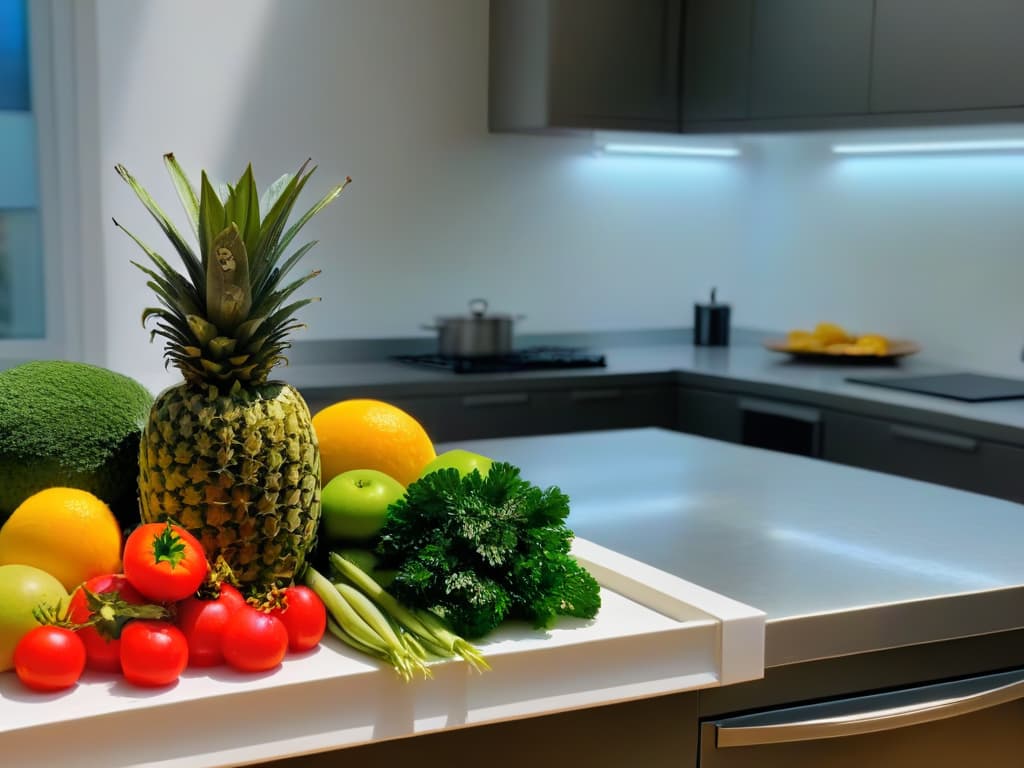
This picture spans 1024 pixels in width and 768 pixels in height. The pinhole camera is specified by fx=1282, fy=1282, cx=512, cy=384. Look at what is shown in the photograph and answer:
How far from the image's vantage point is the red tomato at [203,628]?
98 cm

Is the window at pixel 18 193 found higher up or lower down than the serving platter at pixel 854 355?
higher up

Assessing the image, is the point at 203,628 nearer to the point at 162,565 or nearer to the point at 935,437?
the point at 162,565

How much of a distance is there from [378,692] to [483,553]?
0.48 ft

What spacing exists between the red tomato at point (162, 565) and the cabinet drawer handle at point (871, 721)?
51 cm

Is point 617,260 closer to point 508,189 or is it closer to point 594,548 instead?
point 508,189

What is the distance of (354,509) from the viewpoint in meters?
1.16

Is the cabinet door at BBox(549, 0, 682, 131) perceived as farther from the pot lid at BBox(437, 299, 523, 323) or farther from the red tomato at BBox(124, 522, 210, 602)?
the red tomato at BBox(124, 522, 210, 602)

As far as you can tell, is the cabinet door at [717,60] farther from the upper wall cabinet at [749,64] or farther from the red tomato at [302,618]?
the red tomato at [302,618]

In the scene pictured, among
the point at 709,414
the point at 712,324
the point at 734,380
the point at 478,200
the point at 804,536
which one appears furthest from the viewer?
the point at 712,324

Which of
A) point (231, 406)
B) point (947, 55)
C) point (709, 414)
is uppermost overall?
point (947, 55)

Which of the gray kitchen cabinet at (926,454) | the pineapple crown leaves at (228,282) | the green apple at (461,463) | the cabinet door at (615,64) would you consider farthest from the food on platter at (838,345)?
the pineapple crown leaves at (228,282)

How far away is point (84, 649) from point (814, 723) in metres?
0.67

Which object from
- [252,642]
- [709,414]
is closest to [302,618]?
[252,642]

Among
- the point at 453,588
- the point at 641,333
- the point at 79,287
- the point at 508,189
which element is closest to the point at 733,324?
the point at 641,333
